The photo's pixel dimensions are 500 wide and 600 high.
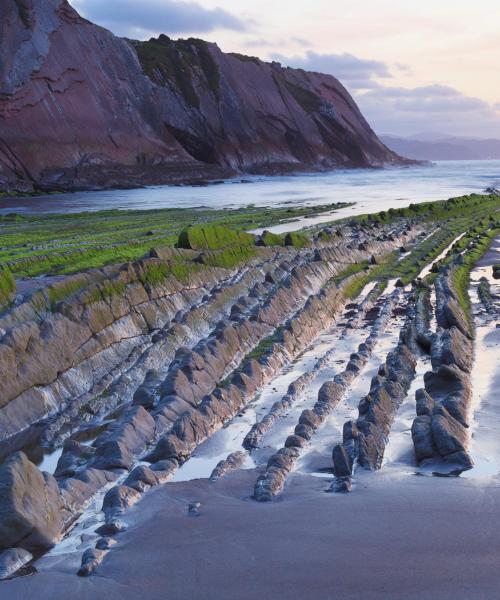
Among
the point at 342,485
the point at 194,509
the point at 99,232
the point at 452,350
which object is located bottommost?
the point at 194,509

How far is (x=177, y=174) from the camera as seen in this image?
80.6 metres

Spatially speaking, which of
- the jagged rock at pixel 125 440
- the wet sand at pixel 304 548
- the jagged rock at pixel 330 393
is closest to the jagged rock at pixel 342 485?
the wet sand at pixel 304 548

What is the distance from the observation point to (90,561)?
6410mm

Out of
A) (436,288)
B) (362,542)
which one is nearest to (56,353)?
(362,542)

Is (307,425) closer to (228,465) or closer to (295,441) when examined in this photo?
(295,441)

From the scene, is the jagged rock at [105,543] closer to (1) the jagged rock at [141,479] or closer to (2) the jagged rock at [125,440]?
(1) the jagged rock at [141,479]

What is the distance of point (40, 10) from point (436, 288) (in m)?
63.6

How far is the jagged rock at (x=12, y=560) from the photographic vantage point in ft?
20.9

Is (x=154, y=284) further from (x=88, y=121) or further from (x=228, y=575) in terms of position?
(x=88, y=121)

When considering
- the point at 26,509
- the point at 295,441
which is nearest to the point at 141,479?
the point at 26,509

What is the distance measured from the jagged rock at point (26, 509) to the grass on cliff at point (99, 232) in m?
12.1

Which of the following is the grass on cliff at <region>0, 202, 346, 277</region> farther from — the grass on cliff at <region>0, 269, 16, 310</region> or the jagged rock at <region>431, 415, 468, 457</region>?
the jagged rock at <region>431, 415, 468, 457</region>

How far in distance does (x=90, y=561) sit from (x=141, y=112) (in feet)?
276

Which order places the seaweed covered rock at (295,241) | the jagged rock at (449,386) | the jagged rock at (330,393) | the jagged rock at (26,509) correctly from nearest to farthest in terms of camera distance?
the jagged rock at (26,509) < the jagged rock at (449,386) < the jagged rock at (330,393) < the seaweed covered rock at (295,241)
